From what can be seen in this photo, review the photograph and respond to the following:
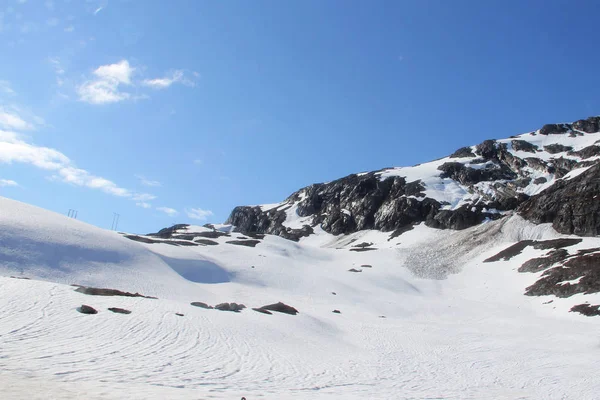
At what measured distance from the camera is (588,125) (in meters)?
171

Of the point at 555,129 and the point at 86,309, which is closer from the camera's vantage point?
the point at 86,309

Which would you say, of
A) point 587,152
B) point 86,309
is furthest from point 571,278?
point 587,152

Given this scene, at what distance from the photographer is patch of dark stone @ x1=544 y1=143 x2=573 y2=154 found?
153000 millimetres

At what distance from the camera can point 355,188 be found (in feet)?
518

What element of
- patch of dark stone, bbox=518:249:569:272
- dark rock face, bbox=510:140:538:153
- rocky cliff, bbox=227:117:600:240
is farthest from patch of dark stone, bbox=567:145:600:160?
patch of dark stone, bbox=518:249:569:272

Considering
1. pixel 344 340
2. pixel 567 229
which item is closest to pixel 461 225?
pixel 567 229

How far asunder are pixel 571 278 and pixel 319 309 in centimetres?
3722

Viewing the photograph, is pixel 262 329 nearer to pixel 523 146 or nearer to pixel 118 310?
pixel 118 310

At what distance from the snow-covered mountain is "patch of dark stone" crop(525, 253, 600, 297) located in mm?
295

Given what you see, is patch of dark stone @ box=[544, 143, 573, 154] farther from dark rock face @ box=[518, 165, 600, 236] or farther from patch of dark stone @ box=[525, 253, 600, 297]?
patch of dark stone @ box=[525, 253, 600, 297]

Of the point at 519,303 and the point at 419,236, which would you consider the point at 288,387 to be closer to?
the point at 519,303

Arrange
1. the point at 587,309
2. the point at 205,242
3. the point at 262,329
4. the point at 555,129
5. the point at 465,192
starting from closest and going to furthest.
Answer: the point at 262,329, the point at 587,309, the point at 205,242, the point at 465,192, the point at 555,129

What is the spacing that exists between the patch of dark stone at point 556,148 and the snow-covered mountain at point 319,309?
3537 centimetres

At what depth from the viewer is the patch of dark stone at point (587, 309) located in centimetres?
4740
